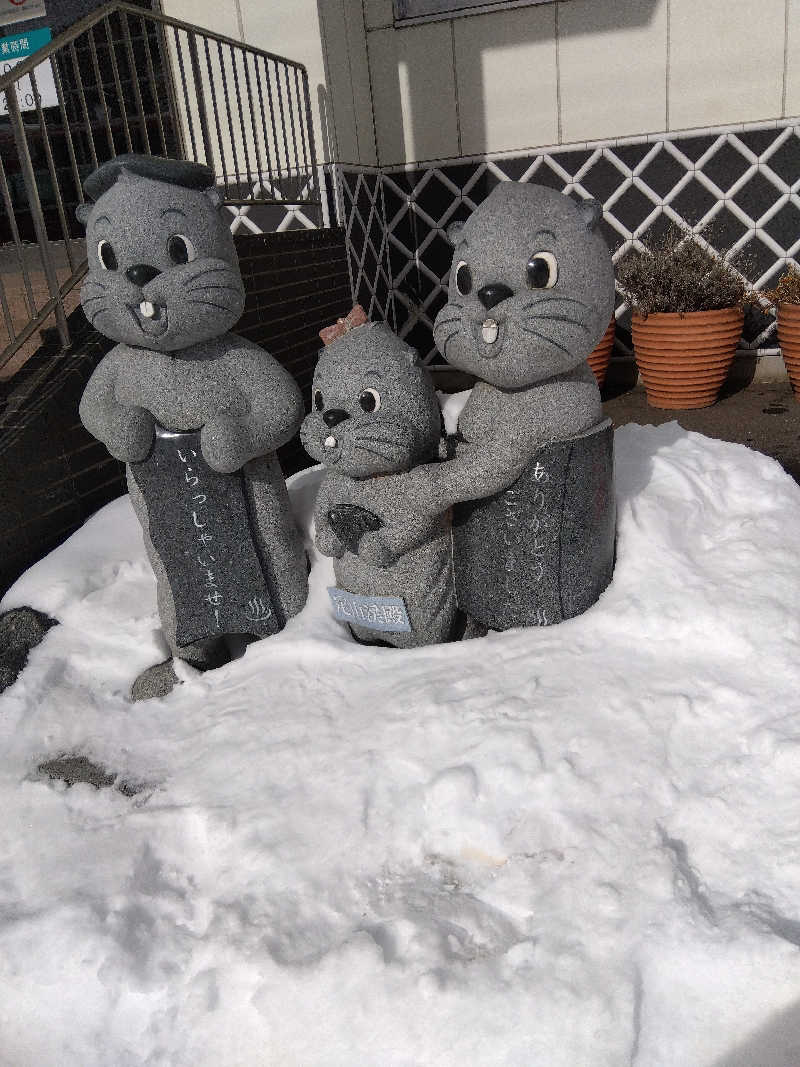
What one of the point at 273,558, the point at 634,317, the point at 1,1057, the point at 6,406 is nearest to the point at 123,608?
the point at 273,558

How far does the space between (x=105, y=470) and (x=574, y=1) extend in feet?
13.5

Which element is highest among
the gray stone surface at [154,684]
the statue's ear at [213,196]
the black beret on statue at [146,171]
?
A: the black beret on statue at [146,171]

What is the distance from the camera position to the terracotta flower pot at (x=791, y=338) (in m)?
4.81

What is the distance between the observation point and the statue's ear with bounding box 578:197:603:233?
7.07 ft

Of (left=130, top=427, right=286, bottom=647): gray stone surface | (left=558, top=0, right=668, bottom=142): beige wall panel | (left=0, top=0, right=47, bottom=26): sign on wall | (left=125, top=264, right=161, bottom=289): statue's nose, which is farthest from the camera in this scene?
(left=0, top=0, right=47, bottom=26): sign on wall

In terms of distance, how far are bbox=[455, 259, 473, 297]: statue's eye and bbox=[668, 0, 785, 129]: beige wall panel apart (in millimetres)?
3757

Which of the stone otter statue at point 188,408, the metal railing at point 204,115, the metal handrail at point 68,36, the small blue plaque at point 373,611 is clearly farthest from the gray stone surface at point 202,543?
the metal railing at point 204,115

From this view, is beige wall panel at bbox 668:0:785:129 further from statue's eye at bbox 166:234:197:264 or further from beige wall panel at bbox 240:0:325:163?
statue's eye at bbox 166:234:197:264

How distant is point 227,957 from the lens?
5.33 ft

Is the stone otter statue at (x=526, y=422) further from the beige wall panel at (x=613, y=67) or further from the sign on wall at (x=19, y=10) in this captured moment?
the sign on wall at (x=19, y=10)

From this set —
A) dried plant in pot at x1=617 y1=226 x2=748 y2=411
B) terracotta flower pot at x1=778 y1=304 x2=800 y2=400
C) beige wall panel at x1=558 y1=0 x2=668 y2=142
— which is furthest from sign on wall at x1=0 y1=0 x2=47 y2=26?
terracotta flower pot at x1=778 y1=304 x2=800 y2=400

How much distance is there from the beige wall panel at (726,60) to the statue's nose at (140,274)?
13.6ft

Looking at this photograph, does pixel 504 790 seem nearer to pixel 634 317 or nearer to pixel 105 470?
pixel 105 470

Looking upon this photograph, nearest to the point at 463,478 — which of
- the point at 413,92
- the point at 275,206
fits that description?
the point at 275,206
